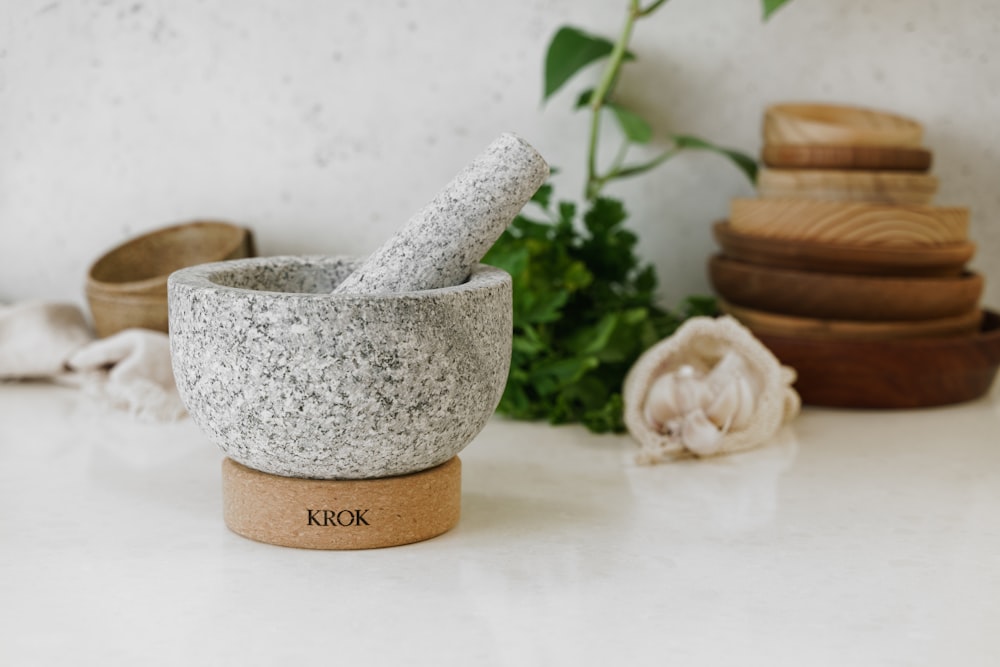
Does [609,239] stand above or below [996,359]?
above

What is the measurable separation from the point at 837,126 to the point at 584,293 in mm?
395

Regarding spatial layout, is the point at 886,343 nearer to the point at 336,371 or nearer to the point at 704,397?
the point at 704,397

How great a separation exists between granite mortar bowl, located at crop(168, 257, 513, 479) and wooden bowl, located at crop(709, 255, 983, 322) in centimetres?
61

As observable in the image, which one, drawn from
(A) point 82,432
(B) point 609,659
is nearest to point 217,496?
(A) point 82,432

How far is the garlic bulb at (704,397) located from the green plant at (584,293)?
0.06 metres

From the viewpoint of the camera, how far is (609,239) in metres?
1.36

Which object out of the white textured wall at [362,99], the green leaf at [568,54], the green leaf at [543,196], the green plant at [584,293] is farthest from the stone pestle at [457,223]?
the white textured wall at [362,99]

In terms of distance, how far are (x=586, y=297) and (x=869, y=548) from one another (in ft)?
1.77

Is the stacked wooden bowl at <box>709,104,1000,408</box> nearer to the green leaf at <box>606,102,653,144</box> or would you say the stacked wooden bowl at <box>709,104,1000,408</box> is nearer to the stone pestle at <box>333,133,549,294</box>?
the green leaf at <box>606,102,653,144</box>

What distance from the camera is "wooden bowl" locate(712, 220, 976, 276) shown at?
1.34 metres

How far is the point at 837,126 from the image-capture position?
1398 millimetres

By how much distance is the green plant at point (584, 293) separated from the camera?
1247 millimetres

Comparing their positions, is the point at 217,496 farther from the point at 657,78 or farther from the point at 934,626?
the point at 657,78

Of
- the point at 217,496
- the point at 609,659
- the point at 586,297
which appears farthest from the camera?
the point at 586,297
